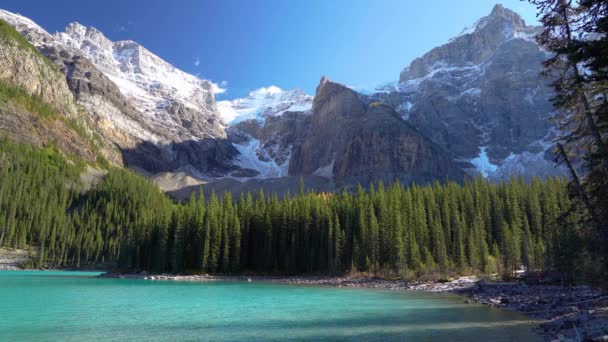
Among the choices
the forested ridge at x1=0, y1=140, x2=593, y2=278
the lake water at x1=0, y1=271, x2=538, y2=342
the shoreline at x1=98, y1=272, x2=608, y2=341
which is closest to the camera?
the shoreline at x1=98, y1=272, x2=608, y2=341

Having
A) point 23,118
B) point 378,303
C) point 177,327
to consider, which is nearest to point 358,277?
point 378,303

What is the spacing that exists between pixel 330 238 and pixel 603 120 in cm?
6684

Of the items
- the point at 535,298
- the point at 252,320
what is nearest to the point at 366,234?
the point at 535,298

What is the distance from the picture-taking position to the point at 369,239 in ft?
265

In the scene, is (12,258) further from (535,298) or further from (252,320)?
(535,298)

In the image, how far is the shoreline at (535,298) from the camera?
21.2 meters

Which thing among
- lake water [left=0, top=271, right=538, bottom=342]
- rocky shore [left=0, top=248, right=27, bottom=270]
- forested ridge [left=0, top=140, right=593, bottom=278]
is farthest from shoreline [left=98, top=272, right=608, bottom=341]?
rocky shore [left=0, top=248, right=27, bottom=270]

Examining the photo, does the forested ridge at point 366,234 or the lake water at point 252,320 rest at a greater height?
the forested ridge at point 366,234

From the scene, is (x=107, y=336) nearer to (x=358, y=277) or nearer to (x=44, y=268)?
(x=358, y=277)

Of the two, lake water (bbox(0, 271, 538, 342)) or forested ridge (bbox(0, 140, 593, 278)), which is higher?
forested ridge (bbox(0, 140, 593, 278))

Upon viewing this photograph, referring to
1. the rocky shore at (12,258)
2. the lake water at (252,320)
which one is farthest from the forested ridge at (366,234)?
the rocky shore at (12,258)

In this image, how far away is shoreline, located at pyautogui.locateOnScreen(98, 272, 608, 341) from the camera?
21.2 metres

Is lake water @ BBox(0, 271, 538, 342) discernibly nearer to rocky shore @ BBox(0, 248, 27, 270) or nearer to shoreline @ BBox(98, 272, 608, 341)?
shoreline @ BBox(98, 272, 608, 341)

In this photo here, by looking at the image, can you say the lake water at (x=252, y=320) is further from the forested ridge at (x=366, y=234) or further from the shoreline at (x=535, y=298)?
the forested ridge at (x=366, y=234)
